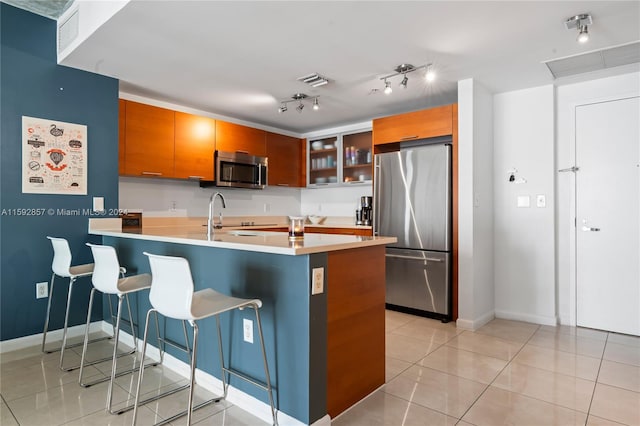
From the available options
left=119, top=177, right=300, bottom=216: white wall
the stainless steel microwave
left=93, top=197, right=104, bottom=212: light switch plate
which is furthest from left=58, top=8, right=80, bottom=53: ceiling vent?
the stainless steel microwave

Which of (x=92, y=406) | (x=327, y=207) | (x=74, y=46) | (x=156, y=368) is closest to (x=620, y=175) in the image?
(x=327, y=207)

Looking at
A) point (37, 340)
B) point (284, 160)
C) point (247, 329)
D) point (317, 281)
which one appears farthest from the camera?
point (284, 160)

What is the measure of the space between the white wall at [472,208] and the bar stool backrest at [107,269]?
2900mm

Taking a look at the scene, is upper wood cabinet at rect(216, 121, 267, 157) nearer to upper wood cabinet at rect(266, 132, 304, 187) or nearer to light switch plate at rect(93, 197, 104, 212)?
upper wood cabinet at rect(266, 132, 304, 187)

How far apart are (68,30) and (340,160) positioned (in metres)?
3.32

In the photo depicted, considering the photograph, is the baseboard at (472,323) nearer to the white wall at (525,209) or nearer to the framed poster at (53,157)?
the white wall at (525,209)

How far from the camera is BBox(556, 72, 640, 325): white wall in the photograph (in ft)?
11.4

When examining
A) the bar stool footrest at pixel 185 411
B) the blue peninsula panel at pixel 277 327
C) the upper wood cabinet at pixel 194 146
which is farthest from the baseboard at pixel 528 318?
the upper wood cabinet at pixel 194 146

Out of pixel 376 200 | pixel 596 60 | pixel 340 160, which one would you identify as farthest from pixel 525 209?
pixel 340 160

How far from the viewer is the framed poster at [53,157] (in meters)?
2.94

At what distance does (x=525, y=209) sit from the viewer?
3.68m

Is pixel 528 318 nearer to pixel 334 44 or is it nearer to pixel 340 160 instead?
pixel 340 160

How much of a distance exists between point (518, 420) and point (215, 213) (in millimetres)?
4002

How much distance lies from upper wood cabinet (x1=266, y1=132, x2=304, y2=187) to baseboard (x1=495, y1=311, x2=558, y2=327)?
3250mm
